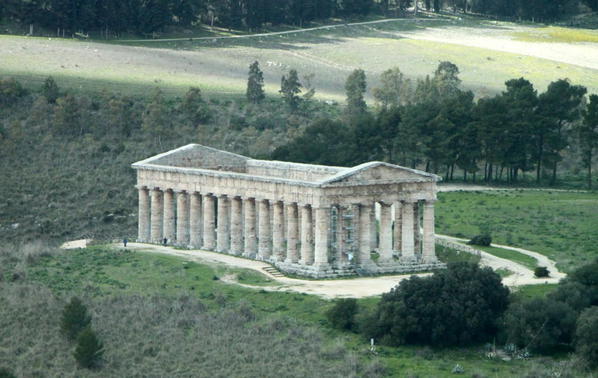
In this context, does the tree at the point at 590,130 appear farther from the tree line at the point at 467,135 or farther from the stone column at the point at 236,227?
the stone column at the point at 236,227

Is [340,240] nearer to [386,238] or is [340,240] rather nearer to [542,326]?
[386,238]

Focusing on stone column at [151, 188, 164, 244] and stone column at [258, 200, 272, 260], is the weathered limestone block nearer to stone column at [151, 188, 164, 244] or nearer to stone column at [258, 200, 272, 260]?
stone column at [258, 200, 272, 260]

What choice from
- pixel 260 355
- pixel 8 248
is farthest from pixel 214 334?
pixel 8 248

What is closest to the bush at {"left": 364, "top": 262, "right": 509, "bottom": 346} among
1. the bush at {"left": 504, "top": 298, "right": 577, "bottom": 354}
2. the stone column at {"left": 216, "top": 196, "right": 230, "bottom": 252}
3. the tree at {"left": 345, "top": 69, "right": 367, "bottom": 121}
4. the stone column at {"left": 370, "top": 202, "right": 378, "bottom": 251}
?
the bush at {"left": 504, "top": 298, "right": 577, "bottom": 354}

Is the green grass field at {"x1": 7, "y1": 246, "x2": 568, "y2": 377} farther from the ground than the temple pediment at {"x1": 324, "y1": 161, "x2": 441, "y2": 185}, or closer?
closer

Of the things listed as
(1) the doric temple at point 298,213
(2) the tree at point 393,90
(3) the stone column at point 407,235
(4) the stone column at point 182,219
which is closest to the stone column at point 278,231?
(1) the doric temple at point 298,213

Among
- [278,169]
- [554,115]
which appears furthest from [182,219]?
[554,115]
